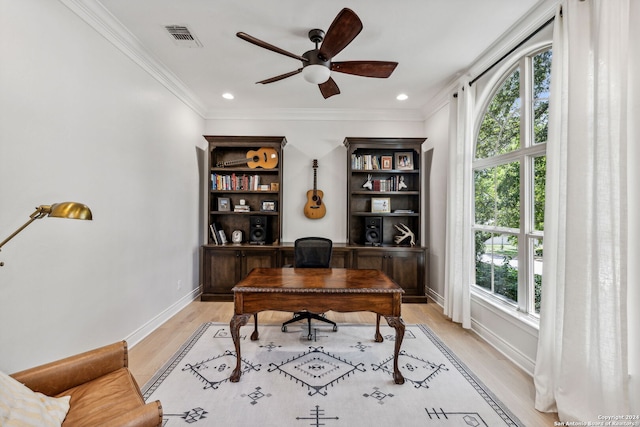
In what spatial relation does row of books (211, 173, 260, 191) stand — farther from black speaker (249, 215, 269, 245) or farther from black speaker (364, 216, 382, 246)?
black speaker (364, 216, 382, 246)

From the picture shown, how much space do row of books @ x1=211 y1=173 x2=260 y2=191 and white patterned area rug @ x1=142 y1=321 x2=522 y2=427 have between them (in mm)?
→ 2129

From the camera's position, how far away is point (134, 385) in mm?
1430

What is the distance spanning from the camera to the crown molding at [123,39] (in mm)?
2088

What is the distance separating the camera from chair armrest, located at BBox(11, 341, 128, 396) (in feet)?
4.26

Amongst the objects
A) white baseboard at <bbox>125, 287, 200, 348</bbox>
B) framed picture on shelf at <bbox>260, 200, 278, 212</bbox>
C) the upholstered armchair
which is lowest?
white baseboard at <bbox>125, 287, 200, 348</bbox>

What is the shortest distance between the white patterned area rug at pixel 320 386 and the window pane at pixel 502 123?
205cm

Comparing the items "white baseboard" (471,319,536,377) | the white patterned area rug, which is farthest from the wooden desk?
"white baseboard" (471,319,536,377)

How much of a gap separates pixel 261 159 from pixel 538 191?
335cm

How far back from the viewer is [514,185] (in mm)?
2607

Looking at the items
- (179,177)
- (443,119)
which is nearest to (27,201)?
(179,177)

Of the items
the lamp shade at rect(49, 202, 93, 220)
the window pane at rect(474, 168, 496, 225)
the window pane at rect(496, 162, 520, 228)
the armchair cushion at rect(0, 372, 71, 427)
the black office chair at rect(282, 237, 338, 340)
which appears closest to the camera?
the armchair cushion at rect(0, 372, 71, 427)

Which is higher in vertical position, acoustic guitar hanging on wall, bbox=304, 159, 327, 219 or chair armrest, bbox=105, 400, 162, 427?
acoustic guitar hanging on wall, bbox=304, 159, 327, 219

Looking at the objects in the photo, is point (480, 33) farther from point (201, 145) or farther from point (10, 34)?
point (201, 145)

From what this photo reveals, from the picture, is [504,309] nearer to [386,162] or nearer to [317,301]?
[317,301]
